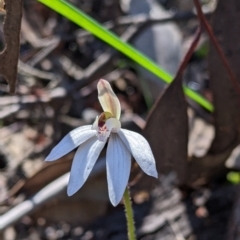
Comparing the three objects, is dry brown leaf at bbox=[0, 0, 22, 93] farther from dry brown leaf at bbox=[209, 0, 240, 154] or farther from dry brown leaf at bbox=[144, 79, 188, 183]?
dry brown leaf at bbox=[209, 0, 240, 154]

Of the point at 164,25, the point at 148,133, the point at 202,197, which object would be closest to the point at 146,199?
the point at 202,197

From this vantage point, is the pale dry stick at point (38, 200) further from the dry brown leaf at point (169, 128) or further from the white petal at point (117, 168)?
the white petal at point (117, 168)

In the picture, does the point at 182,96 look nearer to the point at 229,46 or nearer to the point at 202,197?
the point at 229,46

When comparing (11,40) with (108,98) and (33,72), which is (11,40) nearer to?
(108,98)

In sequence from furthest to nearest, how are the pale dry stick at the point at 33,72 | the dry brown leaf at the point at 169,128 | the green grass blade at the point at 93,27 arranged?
the pale dry stick at the point at 33,72
the dry brown leaf at the point at 169,128
the green grass blade at the point at 93,27

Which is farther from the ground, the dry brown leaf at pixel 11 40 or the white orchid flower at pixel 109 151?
the dry brown leaf at pixel 11 40

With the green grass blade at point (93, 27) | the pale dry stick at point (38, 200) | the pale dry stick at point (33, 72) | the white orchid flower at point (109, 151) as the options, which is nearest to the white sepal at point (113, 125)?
the white orchid flower at point (109, 151)
